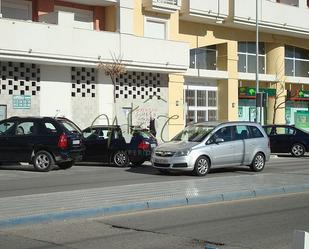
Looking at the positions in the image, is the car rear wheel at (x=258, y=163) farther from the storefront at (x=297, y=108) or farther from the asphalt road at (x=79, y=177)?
the storefront at (x=297, y=108)

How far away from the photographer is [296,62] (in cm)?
4391

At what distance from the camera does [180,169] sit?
1758 cm

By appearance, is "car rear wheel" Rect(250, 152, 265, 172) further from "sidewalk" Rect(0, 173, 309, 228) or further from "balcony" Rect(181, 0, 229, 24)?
"balcony" Rect(181, 0, 229, 24)

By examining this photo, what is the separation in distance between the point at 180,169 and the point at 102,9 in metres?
15.4

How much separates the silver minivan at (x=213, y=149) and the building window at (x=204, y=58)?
17097 mm

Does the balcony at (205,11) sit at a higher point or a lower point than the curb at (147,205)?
higher

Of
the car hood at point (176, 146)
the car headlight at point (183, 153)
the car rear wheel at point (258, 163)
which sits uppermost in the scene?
the car hood at point (176, 146)

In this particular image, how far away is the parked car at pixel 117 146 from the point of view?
21.1 meters

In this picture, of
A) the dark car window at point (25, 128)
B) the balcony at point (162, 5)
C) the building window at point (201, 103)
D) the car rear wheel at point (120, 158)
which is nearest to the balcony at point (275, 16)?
the building window at point (201, 103)

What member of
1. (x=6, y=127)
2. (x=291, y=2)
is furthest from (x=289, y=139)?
(x=291, y=2)

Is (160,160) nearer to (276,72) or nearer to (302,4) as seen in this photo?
(276,72)

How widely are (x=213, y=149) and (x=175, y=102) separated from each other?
15610 mm

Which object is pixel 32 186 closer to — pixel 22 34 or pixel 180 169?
pixel 180 169

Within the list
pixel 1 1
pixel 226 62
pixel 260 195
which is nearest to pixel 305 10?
pixel 226 62
